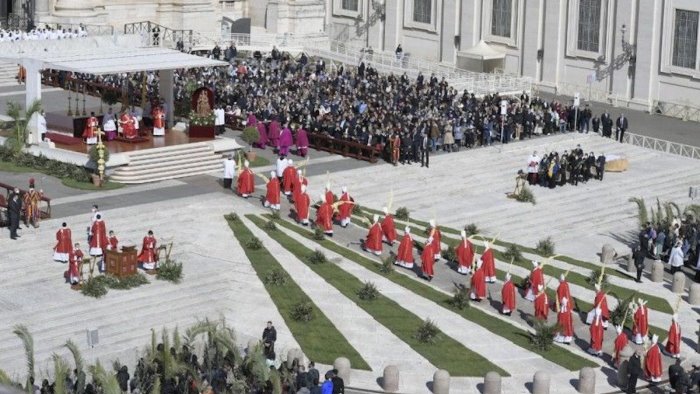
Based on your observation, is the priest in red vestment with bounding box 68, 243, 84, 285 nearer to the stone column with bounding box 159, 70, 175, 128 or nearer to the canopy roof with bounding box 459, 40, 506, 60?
the stone column with bounding box 159, 70, 175, 128

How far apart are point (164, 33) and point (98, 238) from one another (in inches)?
A: 1317

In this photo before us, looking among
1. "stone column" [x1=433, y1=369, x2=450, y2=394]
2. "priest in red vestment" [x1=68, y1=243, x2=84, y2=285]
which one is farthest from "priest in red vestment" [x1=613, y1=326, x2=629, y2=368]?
"priest in red vestment" [x1=68, y1=243, x2=84, y2=285]

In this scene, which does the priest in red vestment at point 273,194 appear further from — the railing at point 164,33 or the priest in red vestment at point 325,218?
the railing at point 164,33

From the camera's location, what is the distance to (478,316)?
40125 millimetres

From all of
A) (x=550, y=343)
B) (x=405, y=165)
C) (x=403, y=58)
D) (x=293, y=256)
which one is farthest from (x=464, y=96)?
(x=550, y=343)

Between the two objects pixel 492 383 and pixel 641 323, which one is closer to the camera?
pixel 492 383

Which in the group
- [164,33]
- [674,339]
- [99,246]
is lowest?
[674,339]

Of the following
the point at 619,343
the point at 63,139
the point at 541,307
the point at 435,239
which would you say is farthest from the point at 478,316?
the point at 63,139

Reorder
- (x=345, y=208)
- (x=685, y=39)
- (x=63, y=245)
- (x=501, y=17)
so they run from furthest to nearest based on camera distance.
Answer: (x=501, y=17)
(x=685, y=39)
(x=345, y=208)
(x=63, y=245)

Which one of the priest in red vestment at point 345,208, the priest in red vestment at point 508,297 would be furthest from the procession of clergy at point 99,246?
the priest in red vestment at point 508,297

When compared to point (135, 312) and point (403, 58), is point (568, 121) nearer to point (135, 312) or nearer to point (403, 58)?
point (403, 58)

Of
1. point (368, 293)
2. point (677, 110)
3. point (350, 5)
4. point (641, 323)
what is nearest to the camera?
point (641, 323)

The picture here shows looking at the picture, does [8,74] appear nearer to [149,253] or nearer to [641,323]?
[149,253]

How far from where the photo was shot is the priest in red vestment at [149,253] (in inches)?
1590
